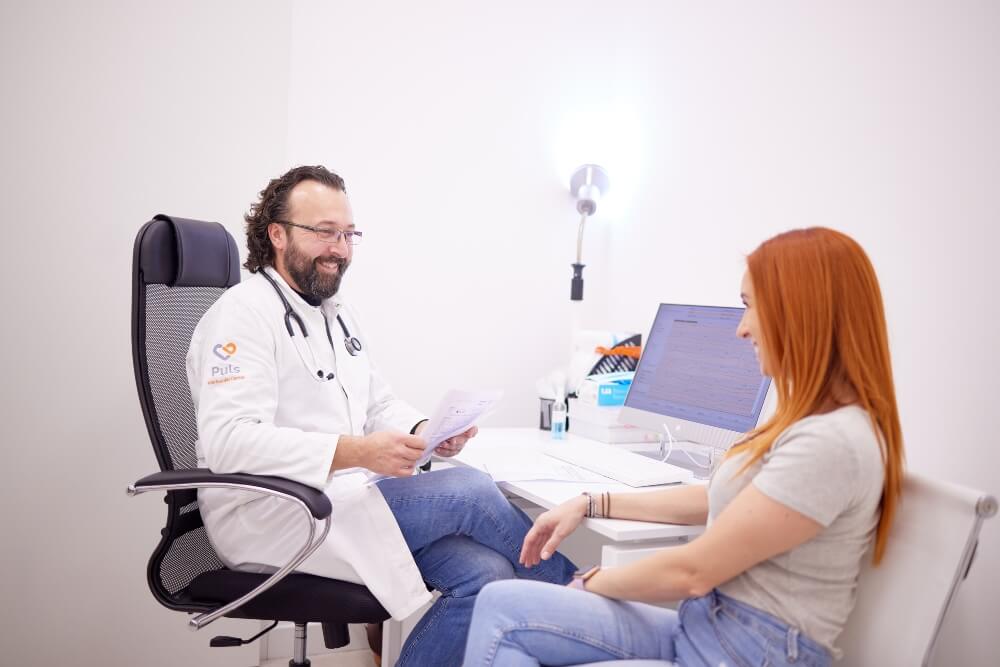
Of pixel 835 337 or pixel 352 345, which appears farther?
pixel 352 345

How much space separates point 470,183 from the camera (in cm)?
285

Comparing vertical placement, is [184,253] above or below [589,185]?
below

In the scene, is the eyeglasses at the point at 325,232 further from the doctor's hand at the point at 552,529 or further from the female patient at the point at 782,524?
the female patient at the point at 782,524

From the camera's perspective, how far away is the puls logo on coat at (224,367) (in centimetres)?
163

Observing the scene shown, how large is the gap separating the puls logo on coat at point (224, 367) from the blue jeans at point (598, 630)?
0.73 metres

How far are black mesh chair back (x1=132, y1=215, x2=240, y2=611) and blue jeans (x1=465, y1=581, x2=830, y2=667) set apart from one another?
2.33 ft

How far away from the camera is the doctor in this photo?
5.27 feet

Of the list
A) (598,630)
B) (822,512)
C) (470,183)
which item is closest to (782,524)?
(822,512)

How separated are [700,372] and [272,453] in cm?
113

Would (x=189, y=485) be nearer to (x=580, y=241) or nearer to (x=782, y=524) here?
(x=782, y=524)

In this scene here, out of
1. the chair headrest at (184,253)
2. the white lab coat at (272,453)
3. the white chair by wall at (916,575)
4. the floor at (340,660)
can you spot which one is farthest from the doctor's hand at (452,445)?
the floor at (340,660)

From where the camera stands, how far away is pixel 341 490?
5.83 ft

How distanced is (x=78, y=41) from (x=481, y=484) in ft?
5.83

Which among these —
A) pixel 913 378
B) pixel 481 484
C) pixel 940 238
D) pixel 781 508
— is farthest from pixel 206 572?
pixel 940 238
